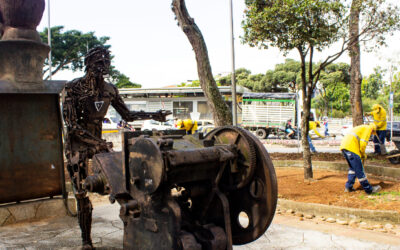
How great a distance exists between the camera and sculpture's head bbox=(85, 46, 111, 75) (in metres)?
4.30

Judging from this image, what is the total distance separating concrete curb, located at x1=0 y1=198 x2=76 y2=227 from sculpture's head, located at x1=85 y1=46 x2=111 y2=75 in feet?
8.48

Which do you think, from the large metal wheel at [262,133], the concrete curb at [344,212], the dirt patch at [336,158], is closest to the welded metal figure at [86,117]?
the concrete curb at [344,212]

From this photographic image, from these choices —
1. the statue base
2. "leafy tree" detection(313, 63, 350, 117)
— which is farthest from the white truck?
"leafy tree" detection(313, 63, 350, 117)

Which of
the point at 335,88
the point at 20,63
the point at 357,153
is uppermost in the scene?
the point at 335,88

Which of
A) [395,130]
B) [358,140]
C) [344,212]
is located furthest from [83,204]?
[395,130]

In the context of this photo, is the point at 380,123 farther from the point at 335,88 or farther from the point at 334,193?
the point at 335,88

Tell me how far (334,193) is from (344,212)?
4.59ft

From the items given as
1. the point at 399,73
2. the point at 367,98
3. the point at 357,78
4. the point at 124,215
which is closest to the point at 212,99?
the point at 124,215

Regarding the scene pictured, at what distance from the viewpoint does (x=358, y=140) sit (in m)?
6.93

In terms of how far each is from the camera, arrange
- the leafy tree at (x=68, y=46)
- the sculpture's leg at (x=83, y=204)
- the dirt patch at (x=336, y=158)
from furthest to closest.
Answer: the leafy tree at (x=68, y=46) < the dirt patch at (x=336, y=158) < the sculpture's leg at (x=83, y=204)

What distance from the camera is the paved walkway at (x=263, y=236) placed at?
4.39 metres

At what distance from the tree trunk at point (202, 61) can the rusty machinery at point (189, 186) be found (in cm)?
458

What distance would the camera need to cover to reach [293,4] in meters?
7.04

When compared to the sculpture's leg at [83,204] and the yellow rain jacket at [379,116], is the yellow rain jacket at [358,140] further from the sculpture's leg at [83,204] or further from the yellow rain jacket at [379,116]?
the yellow rain jacket at [379,116]
